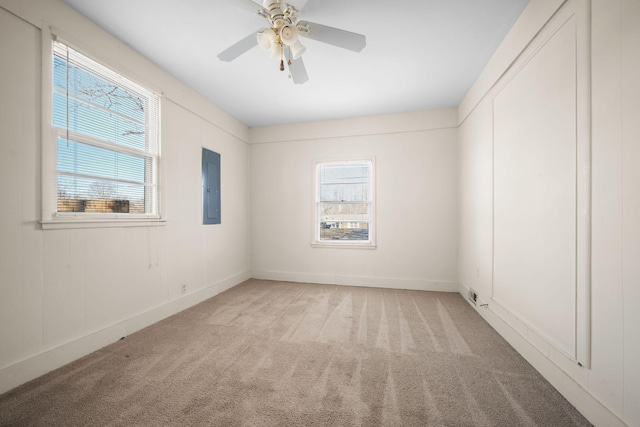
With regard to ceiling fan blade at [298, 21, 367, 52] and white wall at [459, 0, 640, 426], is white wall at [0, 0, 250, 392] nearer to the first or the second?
ceiling fan blade at [298, 21, 367, 52]

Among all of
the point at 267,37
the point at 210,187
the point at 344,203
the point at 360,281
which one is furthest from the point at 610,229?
the point at 210,187

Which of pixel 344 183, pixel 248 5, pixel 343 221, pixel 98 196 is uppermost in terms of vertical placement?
pixel 248 5

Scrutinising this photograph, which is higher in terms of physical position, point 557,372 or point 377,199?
point 377,199

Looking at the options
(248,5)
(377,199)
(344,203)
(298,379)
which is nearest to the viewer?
(248,5)

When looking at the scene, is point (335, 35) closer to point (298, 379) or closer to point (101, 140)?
point (101, 140)

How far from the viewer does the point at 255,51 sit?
103 inches

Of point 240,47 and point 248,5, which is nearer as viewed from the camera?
point 248,5

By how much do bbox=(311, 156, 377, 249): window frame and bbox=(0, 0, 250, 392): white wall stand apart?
1910 mm

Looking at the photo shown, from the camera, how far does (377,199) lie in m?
4.37

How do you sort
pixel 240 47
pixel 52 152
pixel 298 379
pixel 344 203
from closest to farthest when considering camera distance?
1. pixel 298 379
2. pixel 52 152
3. pixel 240 47
4. pixel 344 203

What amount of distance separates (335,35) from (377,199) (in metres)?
2.85

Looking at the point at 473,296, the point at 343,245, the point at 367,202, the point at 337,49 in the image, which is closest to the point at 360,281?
the point at 343,245

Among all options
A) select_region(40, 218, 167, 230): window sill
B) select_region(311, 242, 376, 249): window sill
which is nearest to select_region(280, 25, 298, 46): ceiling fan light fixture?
select_region(40, 218, 167, 230): window sill

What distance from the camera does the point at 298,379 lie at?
1.85m
